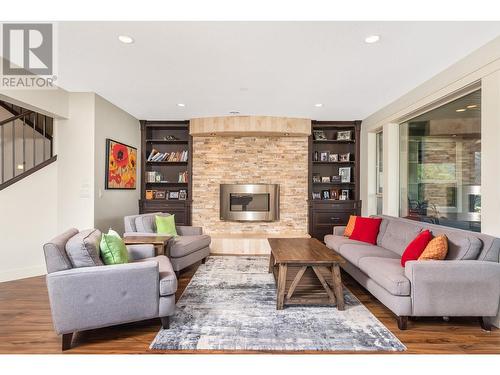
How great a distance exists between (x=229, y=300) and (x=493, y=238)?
8.18ft

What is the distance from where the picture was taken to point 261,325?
2.55 metres

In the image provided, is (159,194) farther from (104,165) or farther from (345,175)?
(345,175)

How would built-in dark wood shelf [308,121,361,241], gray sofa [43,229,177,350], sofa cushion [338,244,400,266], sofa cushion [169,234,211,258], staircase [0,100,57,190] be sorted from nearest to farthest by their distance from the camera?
gray sofa [43,229,177,350] < sofa cushion [338,244,400,266] < sofa cushion [169,234,211,258] < staircase [0,100,57,190] < built-in dark wood shelf [308,121,361,241]

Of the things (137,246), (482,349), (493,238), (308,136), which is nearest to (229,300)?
(137,246)

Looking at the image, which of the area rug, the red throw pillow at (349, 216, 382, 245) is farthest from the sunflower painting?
the red throw pillow at (349, 216, 382, 245)

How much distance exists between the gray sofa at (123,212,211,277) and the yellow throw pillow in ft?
9.13

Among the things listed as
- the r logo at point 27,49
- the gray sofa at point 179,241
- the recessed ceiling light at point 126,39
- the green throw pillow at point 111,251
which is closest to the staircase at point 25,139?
the r logo at point 27,49

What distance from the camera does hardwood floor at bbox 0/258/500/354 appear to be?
7.26 ft

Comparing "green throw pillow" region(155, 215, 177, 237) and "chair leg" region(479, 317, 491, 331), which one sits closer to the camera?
"chair leg" region(479, 317, 491, 331)

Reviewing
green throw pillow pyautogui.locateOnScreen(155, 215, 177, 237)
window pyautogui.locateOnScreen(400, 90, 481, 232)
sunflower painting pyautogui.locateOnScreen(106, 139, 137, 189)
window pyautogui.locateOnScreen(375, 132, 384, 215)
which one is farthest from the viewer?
window pyautogui.locateOnScreen(375, 132, 384, 215)

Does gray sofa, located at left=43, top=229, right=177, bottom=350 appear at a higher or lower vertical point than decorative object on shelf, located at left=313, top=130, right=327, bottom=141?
lower

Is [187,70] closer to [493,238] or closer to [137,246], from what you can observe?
[137,246]

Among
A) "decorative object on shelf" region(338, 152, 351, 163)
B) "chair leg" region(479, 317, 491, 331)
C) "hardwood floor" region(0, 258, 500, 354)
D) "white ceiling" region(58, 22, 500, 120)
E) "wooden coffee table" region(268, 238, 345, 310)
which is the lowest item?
"hardwood floor" region(0, 258, 500, 354)

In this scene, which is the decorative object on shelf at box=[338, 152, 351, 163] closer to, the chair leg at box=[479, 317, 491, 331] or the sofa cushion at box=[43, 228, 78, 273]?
the chair leg at box=[479, 317, 491, 331]
